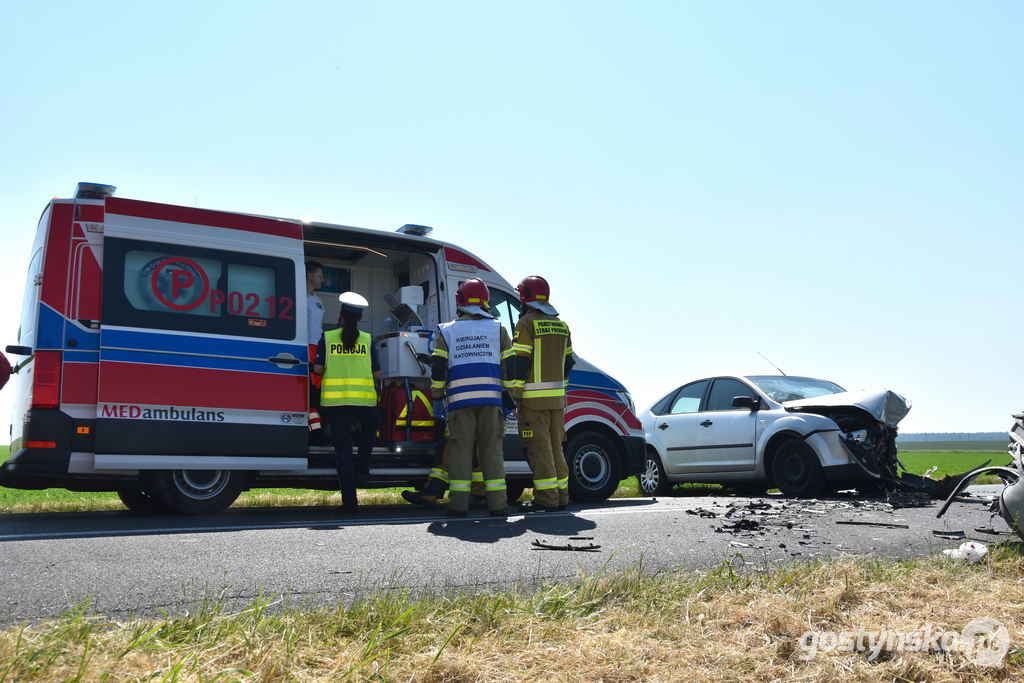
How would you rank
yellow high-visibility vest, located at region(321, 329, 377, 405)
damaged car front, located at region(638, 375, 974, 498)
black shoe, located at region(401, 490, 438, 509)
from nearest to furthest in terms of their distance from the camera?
1. yellow high-visibility vest, located at region(321, 329, 377, 405)
2. black shoe, located at region(401, 490, 438, 509)
3. damaged car front, located at region(638, 375, 974, 498)

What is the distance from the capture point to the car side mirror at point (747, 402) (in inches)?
392

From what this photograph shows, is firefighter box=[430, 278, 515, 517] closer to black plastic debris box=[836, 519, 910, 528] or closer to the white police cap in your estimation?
the white police cap

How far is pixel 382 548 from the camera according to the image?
4.67 m

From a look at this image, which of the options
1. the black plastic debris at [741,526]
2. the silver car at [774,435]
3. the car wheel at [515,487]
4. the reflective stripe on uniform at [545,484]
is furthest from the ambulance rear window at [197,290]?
the silver car at [774,435]

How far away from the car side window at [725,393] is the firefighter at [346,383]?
5.31 meters

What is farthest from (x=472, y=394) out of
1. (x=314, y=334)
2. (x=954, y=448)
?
(x=954, y=448)

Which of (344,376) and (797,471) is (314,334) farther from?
(797,471)

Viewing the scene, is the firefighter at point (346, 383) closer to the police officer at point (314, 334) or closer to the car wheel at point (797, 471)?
the police officer at point (314, 334)

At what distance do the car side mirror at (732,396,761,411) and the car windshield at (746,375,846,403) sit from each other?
207 millimetres

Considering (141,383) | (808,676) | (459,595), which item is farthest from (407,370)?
(808,676)

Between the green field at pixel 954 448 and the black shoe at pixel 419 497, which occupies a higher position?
the black shoe at pixel 419 497

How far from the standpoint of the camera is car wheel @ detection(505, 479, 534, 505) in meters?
8.66

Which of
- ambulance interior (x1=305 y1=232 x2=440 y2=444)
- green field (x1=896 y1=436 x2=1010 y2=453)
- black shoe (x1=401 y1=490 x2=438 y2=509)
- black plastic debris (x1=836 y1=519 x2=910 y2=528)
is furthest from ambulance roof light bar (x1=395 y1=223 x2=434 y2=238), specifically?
green field (x1=896 y1=436 x2=1010 y2=453)

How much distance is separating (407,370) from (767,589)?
193 inches
